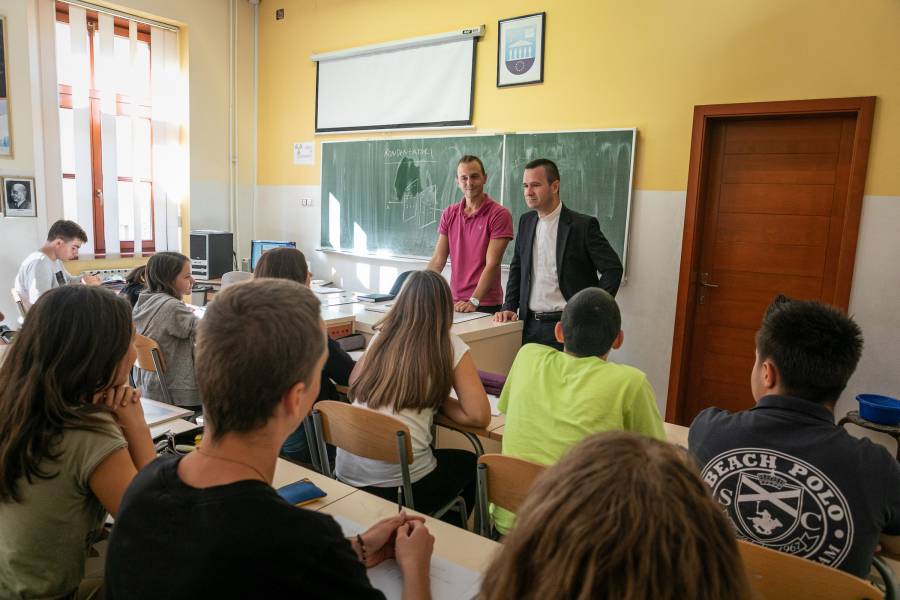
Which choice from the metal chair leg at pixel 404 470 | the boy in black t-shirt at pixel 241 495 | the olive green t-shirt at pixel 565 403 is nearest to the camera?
the boy in black t-shirt at pixel 241 495

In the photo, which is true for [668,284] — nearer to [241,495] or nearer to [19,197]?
[241,495]

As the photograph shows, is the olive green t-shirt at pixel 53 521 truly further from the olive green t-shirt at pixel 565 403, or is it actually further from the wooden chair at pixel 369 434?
the olive green t-shirt at pixel 565 403

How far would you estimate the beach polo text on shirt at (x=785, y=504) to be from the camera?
1259 millimetres

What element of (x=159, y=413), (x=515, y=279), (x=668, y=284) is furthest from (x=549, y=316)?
(x=159, y=413)

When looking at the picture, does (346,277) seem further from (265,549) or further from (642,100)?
(265,549)

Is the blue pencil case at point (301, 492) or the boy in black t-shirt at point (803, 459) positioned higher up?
the boy in black t-shirt at point (803, 459)

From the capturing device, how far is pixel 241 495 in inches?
33.9

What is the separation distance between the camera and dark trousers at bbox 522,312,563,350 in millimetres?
3457

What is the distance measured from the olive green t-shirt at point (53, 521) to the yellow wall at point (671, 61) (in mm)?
3622

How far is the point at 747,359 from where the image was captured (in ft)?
13.1

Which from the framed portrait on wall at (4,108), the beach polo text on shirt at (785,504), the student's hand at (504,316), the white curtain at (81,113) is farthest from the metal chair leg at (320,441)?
the white curtain at (81,113)

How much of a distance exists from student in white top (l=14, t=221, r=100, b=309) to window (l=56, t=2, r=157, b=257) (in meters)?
1.04

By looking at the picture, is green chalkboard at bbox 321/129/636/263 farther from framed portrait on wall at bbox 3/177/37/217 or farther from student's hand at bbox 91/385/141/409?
student's hand at bbox 91/385/141/409

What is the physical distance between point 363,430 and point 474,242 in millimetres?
2101
